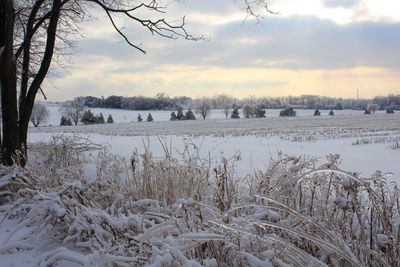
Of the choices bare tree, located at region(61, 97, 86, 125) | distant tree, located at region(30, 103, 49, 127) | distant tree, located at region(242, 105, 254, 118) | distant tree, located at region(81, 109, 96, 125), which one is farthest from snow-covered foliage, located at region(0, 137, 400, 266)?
distant tree, located at region(242, 105, 254, 118)

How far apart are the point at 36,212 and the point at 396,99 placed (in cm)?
13983

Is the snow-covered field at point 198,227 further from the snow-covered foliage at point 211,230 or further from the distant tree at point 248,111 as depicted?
the distant tree at point 248,111

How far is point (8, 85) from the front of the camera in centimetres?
626

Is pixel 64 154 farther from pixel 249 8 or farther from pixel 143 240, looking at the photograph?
pixel 143 240

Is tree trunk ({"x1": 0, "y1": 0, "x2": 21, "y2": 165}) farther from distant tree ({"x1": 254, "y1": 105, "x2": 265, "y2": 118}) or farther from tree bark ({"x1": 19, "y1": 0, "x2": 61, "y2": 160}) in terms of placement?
distant tree ({"x1": 254, "y1": 105, "x2": 265, "y2": 118})

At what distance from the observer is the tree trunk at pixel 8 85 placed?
20.2 feet

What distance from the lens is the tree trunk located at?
617 cm

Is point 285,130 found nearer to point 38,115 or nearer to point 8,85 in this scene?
point 8,85

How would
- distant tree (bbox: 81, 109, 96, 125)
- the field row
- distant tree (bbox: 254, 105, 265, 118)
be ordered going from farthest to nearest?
distant tree (bbox: 254, 105, 265, 118)
distant tree (bbox: 81, 109, 96, 125)
the field row

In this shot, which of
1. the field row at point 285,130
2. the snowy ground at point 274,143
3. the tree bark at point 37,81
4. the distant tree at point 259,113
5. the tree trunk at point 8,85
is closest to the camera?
the tree trunk at point 8,85

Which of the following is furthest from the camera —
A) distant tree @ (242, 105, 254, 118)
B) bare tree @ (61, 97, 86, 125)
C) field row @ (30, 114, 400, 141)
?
distant tree @ (242, 105, 254, 118)

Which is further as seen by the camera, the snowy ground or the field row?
the field row

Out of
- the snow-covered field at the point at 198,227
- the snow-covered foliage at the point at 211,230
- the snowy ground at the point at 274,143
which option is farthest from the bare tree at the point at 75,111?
the snow-covered foliage at the point at 211,230

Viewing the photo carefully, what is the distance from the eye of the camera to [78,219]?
2275mm
